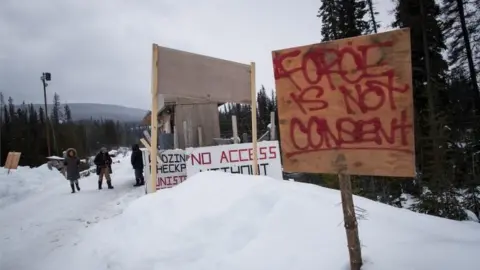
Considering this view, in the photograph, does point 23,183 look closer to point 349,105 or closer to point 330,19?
point 349,105

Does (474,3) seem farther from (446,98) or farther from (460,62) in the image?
(446,98)

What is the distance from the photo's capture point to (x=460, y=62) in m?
21.2

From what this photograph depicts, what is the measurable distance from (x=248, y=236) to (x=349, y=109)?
1.92 m

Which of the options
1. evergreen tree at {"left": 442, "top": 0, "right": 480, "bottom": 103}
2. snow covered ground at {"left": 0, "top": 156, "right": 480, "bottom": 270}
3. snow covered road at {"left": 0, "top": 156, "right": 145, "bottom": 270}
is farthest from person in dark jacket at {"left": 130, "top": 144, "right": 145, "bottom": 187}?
evergreen tree at {"left": 442, "top": 0, "right": 480, "bottom": 103}

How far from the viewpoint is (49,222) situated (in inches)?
337

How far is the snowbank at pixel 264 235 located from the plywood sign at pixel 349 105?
893 millimetres

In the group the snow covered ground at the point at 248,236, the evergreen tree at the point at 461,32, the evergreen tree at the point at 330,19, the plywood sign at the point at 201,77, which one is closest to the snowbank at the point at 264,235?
the snow covered ground at the point at 248,236

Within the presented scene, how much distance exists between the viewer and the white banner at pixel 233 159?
9195 mm

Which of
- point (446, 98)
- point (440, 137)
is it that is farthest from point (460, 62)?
point (440, 137)

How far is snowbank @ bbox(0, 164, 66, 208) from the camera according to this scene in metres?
14.3

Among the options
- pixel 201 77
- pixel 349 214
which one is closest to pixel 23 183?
pixel 201 77

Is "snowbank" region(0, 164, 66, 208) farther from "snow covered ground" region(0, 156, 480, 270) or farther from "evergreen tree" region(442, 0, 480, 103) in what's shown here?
"evergreen tree" region(442, 0, 480, 103)

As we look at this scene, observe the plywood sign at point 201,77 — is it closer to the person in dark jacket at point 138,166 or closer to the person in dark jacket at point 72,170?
the person in dark jacket at point 138,166

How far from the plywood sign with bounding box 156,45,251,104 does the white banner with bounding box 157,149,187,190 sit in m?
2.56
